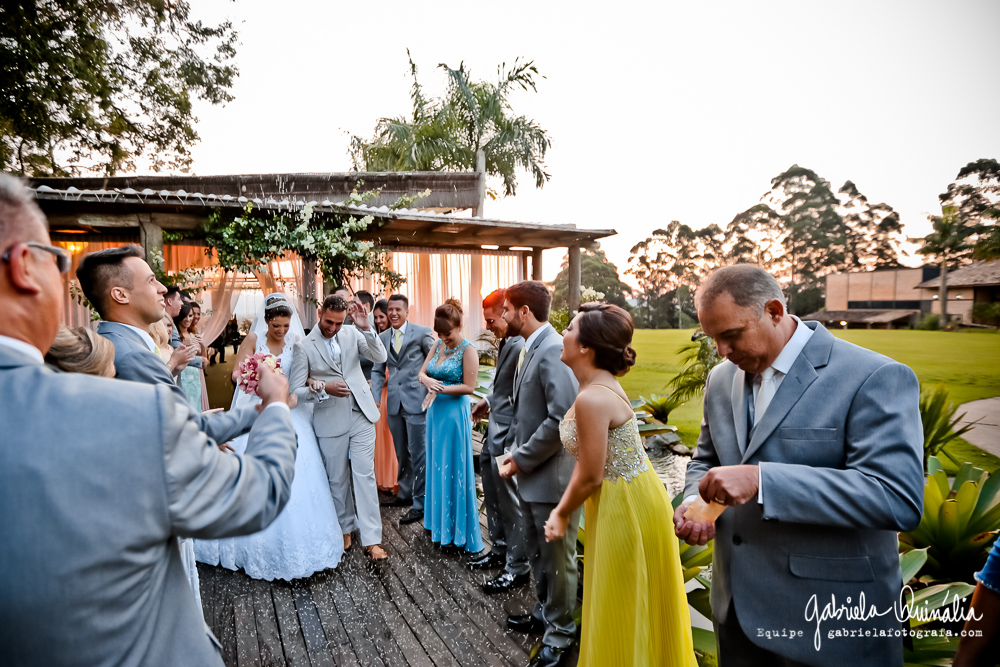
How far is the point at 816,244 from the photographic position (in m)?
19.5

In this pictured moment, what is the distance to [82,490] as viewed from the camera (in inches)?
37.0

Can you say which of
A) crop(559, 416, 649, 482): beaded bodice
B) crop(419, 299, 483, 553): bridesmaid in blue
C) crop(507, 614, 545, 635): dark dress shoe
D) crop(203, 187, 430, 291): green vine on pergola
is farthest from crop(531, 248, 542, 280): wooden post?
crop(559, 416, 649, 482): beaded bodice

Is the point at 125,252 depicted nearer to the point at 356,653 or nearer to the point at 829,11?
the point at 356,653

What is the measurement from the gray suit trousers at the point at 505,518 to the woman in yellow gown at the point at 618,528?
4.44 feet

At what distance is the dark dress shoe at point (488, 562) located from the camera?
4.44m

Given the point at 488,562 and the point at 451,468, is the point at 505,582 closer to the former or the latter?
the point at 488,562

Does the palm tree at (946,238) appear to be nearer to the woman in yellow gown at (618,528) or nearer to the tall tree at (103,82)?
the woman in yellow gown at (618,528)

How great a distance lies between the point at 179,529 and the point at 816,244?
23.1 m

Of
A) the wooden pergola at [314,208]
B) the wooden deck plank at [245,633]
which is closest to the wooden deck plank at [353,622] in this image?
the wooden deck plank at [245,633]

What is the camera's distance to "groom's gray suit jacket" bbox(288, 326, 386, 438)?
14.7ft

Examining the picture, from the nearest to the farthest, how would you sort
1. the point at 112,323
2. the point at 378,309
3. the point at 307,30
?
the point at 112,323 < the point at 378,309 < the point at 307,30

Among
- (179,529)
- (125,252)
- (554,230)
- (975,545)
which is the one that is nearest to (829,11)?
(554,230)

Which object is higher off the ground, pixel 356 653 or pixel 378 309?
pixel 378 309

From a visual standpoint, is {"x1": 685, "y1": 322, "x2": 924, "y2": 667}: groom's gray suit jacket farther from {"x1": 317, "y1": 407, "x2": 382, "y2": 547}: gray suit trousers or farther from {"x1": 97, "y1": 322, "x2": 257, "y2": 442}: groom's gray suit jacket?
{"x1": 317, "y1": 407, "x2": 382, "y2": 547}: gray suit trousers
